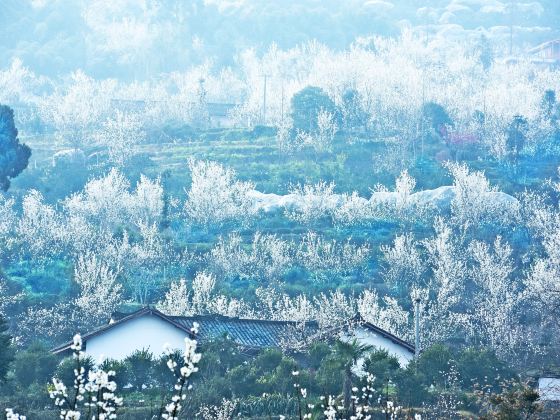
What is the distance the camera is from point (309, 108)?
68.6m

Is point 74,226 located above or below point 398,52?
below

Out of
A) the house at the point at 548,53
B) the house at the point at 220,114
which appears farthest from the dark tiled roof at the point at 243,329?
the house at the point at 548,53

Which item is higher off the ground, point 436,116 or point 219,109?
point 436,116

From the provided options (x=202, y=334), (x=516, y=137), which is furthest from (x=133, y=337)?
(x=516, y=137)

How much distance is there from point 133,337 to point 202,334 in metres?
2.57

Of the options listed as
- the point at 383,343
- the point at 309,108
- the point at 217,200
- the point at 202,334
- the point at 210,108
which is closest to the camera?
the point at 383,343

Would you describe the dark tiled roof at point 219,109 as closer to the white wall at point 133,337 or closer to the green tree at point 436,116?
the green tree at point 436,116

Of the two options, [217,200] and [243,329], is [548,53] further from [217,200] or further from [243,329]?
[243,329]

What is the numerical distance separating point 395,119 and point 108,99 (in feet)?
81.6

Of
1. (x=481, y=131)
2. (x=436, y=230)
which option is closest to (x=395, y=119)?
(x=481, y=131)

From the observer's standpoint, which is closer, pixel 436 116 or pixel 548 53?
pixel 436 116

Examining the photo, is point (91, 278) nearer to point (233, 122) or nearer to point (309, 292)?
point (309, 292)

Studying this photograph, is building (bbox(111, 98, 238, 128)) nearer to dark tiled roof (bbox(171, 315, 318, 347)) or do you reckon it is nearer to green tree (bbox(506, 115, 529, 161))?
green tree (bbox(506, 115, 529, 161))

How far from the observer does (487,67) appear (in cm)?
10050
